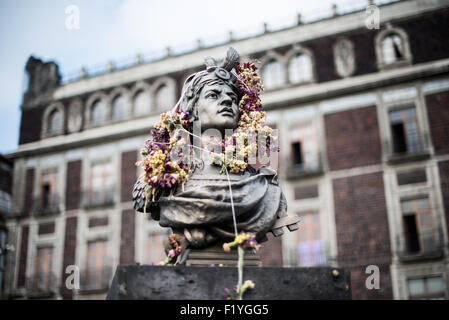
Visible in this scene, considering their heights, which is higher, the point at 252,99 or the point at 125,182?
the point at 125,182

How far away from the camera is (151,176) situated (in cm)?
570

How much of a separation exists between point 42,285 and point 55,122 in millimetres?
9287

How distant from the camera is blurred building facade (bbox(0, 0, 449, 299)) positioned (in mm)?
25938

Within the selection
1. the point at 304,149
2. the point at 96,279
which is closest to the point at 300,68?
the point at 304,149

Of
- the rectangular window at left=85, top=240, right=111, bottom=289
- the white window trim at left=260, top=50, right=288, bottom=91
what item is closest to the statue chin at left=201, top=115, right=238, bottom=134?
the white window trim at left=260, top=50, right=288, bottom=91

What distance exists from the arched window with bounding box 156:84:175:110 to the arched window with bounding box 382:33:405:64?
434 inches

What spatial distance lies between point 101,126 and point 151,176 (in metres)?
28.5

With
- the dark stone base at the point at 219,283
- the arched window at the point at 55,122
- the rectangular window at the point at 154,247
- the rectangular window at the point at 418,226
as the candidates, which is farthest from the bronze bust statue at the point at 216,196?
the arched window at the point at 55,122

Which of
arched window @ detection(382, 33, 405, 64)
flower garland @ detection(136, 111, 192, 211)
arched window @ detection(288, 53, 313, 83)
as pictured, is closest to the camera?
flower garland @ detection(136, 111, 192, 211)

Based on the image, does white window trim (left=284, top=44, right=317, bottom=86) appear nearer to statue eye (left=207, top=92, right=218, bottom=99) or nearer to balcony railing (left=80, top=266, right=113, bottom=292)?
balcony railing (left=80, top=266, right=113, bottom=292)
